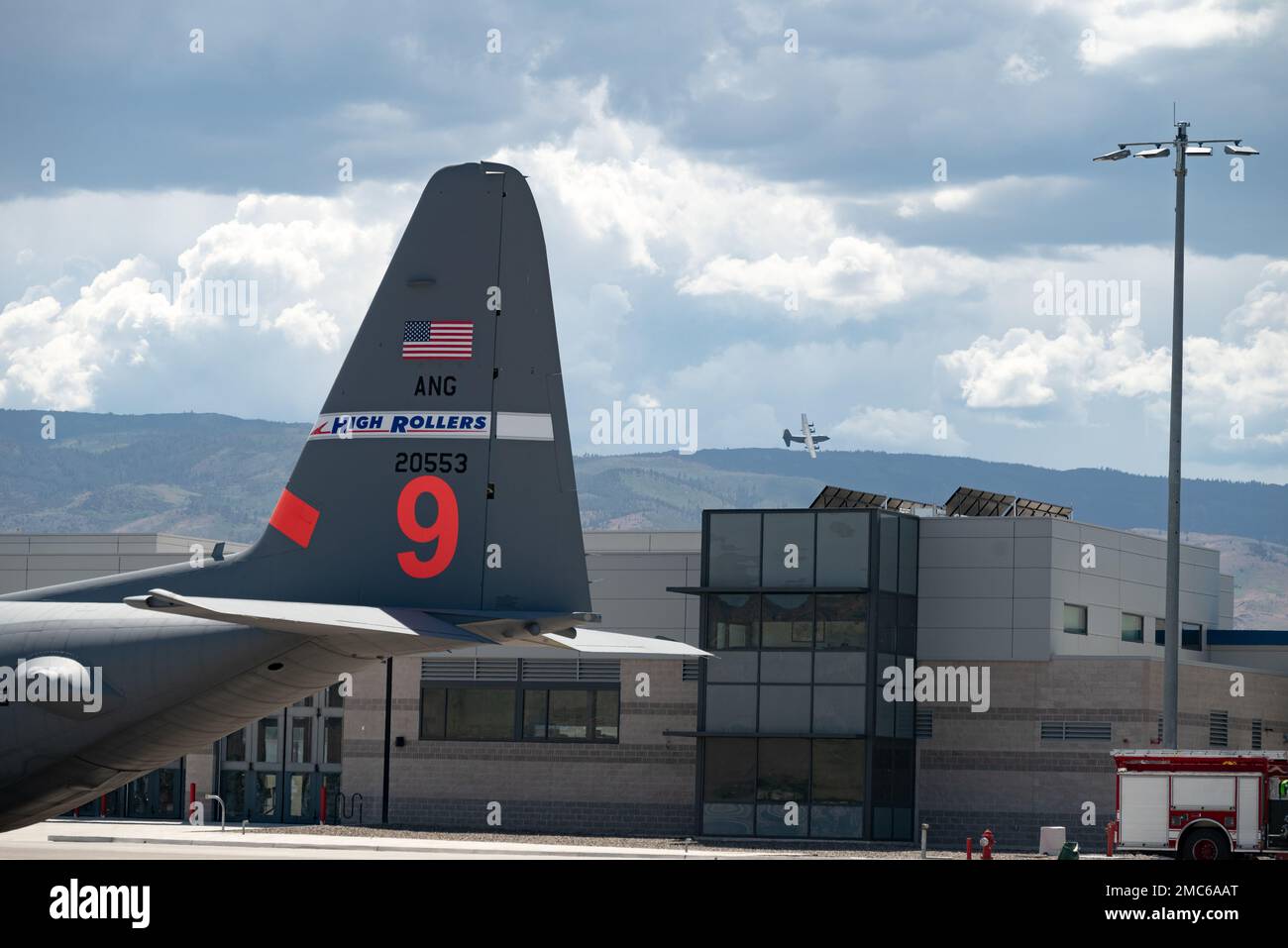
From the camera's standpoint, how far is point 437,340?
71.3ft

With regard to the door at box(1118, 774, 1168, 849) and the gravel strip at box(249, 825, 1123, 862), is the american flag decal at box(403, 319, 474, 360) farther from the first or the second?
the gravel strip at box(249, 825, 1123, 862)

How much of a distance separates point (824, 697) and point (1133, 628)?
12364 millimetres

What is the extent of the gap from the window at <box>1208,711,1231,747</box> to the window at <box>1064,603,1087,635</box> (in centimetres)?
501

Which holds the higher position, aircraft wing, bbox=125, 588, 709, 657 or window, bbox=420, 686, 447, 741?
aircraft wing, bbox=125, 588, 709, 657

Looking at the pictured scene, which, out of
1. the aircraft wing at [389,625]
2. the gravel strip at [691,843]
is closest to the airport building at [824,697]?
the gravel strip at [691,843]

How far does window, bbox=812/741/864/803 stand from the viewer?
51594mm

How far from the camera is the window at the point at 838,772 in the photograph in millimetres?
51594

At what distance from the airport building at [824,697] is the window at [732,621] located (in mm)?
65

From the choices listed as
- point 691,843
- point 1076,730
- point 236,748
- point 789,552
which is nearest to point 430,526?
point 691,843

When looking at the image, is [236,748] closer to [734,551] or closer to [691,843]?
[691,843]

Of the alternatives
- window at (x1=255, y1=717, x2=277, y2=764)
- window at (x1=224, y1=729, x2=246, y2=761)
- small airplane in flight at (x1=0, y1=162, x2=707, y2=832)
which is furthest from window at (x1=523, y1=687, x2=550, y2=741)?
small airplane in flight at (x1=0, y1=162, x2=707, y2=832)
